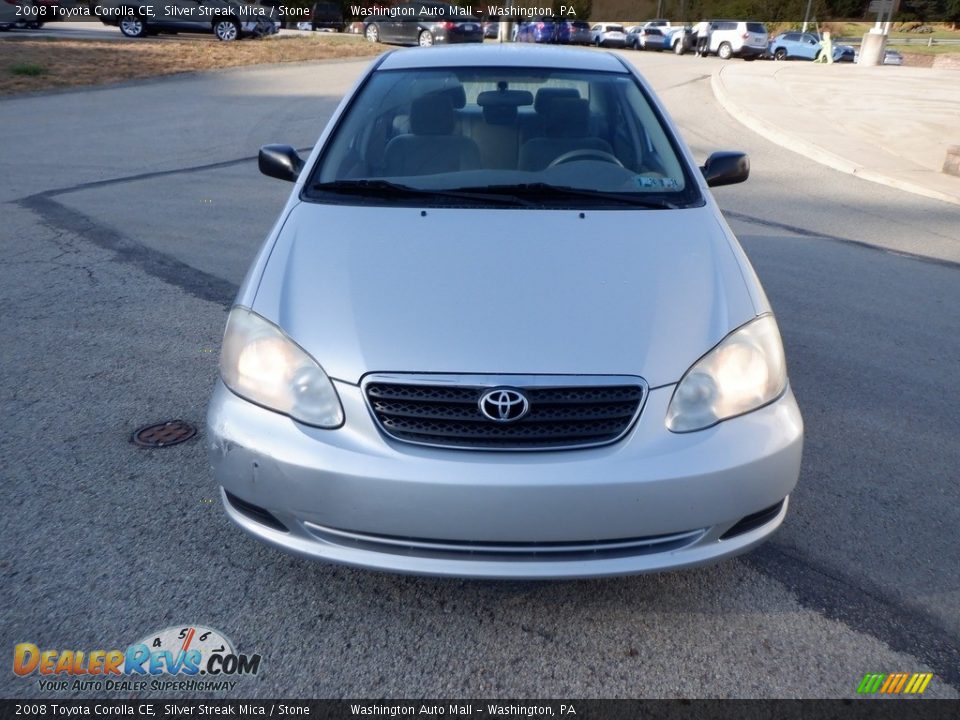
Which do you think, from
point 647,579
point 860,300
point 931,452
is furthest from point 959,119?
point 647,579

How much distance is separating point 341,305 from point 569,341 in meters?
0.73

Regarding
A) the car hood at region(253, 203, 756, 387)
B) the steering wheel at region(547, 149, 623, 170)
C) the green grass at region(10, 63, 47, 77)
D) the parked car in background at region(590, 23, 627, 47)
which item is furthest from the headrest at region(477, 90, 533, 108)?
the parked car in background at region(590, 23, 627, 47)

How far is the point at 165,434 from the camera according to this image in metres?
3.71

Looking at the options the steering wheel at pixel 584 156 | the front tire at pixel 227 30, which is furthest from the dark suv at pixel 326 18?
the steering wheel at pixel 584 156

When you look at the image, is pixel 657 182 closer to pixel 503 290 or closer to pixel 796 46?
pixel 503 290

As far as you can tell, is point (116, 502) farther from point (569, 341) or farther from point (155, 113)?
point (155, 113)

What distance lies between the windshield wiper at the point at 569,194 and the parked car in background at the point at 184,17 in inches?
1079

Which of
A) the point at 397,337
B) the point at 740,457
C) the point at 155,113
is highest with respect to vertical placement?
the point at 397,337

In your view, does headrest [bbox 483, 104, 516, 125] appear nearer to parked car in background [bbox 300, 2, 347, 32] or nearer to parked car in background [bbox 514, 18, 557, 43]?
parked car in background [bbox 514, 18, 557, 43]

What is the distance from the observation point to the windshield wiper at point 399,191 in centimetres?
337

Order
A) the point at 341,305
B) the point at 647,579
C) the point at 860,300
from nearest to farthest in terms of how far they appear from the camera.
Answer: the point at 341,305
the point at 647,579
the point at 860,300

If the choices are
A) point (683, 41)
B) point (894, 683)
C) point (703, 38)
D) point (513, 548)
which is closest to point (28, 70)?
point (513, 548)

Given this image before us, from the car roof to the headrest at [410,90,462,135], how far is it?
0.27 metres

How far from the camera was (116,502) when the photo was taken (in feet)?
10.5
